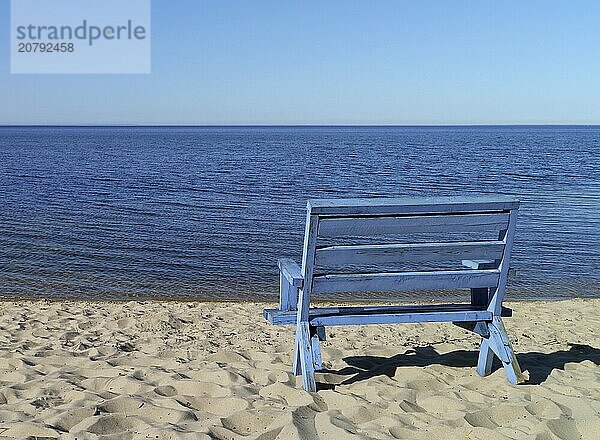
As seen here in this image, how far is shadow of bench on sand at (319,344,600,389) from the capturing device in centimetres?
551

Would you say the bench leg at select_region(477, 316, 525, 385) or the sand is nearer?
the sand

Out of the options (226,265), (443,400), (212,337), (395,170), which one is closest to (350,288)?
(443,400)

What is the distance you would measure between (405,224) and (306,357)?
3.81 ft

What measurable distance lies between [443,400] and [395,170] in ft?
120

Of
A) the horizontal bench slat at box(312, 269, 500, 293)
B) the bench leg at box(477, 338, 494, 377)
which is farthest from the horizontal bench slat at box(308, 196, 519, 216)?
the bench leg at box(477, 338, 494, 377)

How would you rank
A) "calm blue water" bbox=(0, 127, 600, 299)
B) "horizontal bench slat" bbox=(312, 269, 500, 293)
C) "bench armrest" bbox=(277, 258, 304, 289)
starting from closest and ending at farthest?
"bench armrest" bbox=(277, 258, 304, 289)
"horizontal bench slat" bbox=(312, 269, 500, 293)
"calm blue water" bbox=(0, 127, 600, 299)

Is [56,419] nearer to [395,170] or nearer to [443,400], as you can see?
[443,400]

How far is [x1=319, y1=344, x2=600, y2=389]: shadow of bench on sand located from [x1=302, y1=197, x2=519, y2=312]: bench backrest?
82 cm

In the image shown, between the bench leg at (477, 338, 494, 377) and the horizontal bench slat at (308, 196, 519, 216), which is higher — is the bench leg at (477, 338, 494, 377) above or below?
below

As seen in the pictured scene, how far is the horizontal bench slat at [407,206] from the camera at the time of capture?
15.3 ft

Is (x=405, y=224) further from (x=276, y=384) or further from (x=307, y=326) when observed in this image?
(x=276, y=384)

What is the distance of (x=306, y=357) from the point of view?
16.4 ft

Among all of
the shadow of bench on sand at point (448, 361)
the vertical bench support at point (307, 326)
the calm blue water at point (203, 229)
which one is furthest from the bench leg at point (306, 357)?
the calm blue water at point (203, 229)

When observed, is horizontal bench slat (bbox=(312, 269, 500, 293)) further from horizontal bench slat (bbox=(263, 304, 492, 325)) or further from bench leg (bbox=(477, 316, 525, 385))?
bench leg (bbox=(477, 316, 525, 385))
